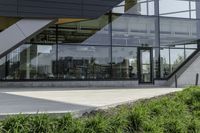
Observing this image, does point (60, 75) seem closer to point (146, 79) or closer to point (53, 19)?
point (53, 19)

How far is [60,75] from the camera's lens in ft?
86.5

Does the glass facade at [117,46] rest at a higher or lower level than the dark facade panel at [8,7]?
lower

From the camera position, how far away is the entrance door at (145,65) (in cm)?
2879

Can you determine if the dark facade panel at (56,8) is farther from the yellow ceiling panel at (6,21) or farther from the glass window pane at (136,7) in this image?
the glass window pane at (136,7)

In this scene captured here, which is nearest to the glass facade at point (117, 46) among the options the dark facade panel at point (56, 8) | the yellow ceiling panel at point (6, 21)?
the yellow ceiling panel at point (6, 21)

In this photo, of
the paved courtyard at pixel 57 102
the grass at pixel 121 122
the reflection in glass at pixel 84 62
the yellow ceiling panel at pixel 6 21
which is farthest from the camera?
the reflection in glass at pixel 84 62

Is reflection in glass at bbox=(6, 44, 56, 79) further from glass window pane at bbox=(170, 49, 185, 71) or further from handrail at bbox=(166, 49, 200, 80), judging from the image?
glass window pane at bbox=(170, 49, 185, 71)

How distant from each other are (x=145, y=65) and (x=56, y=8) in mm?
8592

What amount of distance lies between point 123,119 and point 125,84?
806 inches

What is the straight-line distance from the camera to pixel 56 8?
2423 cm

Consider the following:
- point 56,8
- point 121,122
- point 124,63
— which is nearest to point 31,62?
point 56,8

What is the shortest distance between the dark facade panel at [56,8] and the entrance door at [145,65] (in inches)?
192

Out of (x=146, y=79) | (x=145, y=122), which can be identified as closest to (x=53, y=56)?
(x=146, y=79)

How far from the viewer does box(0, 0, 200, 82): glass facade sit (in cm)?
2602
